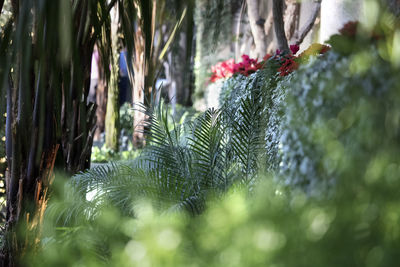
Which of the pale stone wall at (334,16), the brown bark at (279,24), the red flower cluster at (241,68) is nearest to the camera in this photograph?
the pale stone wall at (334,16)

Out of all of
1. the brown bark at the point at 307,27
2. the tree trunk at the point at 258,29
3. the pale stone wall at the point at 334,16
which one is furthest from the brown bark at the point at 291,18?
the pale stone wall at the point at 334,16

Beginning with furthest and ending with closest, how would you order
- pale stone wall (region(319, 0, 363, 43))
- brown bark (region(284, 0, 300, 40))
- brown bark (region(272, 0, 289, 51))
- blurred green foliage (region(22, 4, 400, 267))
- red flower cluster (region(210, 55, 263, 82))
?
brown bark (region(284, 0, 300, 40))
red flower cluster (region(210, 55, 263, 82))
brown bark (region(272, 0, 289, 51))
pale stone wall (region(319, 0, 363, 43))
blurred green foliage (region(22, 4, 400, 267))

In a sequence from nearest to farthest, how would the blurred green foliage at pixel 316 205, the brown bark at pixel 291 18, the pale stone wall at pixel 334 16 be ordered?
the blurred green foliage at pixel 316 205 < the pale stone wall at pixel 334 16 < the brown bark at pixel 291 18

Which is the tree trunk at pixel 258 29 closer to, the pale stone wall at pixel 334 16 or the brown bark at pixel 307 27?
the brown bark at pixel 307 27

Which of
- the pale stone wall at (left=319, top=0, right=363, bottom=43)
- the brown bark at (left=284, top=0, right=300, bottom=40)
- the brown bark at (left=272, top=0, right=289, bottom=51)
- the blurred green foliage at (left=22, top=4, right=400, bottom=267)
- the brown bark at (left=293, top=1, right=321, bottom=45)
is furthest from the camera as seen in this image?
the brown bark at (left=284, top=0, right=300, bottom=40)

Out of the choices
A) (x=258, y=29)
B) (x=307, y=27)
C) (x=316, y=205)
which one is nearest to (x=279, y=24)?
(x=307, y=27)

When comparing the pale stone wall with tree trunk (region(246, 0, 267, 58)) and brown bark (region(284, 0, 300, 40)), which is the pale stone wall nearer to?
brown bark (region(284, 0, 300, 40))

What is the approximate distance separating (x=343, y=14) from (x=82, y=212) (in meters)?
2.93

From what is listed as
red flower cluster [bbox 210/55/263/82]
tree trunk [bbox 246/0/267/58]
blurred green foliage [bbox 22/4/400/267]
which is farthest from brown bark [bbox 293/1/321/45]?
blurred green foliage [bbox 22/4/400/267]

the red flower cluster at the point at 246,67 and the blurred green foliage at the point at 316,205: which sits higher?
the red flower cluster at the point at 246,67

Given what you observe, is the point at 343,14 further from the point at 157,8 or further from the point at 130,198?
the point at 130,198

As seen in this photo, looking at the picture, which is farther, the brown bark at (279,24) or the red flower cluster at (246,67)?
the red flower cluster at (246,67)

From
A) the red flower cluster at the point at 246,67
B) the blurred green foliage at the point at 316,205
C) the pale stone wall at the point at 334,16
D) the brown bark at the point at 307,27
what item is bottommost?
the blurred green foliage at the point at 316,205

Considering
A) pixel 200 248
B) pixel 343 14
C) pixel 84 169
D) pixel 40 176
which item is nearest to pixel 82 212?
pixel 40 176
